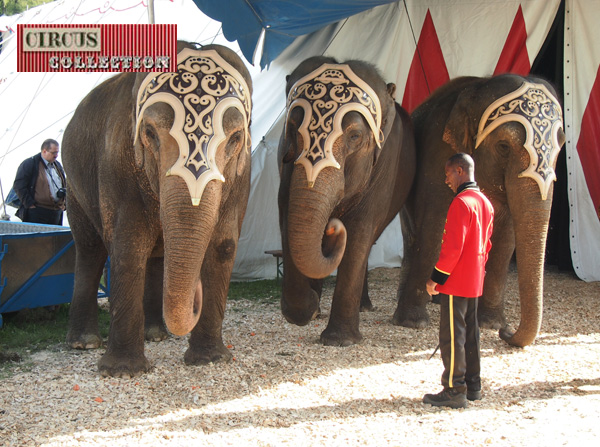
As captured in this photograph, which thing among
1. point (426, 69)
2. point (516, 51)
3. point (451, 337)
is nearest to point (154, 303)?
point (451, 337)

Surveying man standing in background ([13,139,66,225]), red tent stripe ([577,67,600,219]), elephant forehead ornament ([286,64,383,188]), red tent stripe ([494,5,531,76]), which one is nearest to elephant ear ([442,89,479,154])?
elephant forehead ornament ([286,64,383,188])

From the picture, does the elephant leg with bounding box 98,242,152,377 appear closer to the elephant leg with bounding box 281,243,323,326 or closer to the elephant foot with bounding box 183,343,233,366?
the elephant foot with bounding box 183,343,233,366

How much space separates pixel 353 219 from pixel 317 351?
111cm

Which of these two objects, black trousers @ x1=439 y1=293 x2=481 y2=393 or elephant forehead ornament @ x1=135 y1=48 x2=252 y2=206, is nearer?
elephant forehead ornament @ x1=135 y1=48 x2=252 y2=206

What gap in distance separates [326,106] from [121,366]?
2.32 meters

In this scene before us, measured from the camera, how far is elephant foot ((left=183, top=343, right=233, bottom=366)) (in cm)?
454

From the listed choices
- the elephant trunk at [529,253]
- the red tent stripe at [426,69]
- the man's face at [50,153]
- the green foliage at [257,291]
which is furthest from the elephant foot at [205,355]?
the red tent stripe at [426,69]

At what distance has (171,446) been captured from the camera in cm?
322

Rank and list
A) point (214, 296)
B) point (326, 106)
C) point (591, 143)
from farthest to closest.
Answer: point (591, 143), point (326, 106), point (214, 296)

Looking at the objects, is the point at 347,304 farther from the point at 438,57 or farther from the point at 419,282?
the point at 438,57

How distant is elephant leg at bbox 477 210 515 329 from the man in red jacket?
213 cm

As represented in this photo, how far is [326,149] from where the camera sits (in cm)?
475

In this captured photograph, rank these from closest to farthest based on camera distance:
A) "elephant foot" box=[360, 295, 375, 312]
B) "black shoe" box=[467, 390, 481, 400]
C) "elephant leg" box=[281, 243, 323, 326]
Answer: "black shoe" box=[467, 390, 481, 400]
"elephant leg" box=[281, 243, 323, 326]
"elephant foot" box=[360, 295, 375, 312]

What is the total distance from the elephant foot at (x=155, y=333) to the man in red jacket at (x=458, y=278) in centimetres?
233
